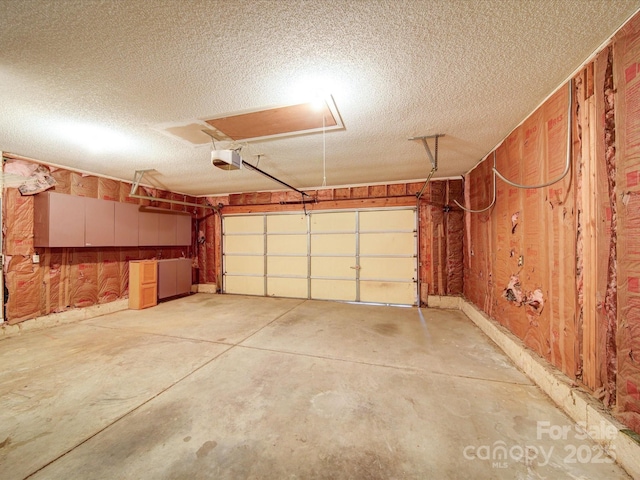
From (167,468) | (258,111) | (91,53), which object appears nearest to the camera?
(167,468)

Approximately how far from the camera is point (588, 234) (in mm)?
1642

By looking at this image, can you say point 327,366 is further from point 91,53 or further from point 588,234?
point 91,53

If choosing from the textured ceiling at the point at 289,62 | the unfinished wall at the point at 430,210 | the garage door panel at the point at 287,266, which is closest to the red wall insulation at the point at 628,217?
the textured ceiling at the point at 289,62

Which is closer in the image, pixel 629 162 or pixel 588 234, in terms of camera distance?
pixel 629 162

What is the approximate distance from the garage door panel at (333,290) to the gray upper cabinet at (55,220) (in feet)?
14.6

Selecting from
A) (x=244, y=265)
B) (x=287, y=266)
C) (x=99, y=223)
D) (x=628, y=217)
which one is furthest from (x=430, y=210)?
(x=99, y=223)

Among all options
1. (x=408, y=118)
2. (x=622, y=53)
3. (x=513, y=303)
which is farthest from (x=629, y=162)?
(x=513, y=303)

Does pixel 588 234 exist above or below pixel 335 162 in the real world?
below

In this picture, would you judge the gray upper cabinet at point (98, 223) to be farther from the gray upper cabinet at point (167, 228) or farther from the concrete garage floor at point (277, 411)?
the concrete garage floor at point (277, 411)

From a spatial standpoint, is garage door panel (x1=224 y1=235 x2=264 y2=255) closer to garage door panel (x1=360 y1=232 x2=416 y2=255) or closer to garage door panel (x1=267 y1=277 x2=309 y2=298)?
garage door panel (x1=267 y1=277 x2=309 y2=298)

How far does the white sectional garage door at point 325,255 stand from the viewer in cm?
513

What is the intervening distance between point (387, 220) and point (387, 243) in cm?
51

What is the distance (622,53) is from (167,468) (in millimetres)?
3625

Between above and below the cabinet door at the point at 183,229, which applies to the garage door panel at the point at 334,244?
below
